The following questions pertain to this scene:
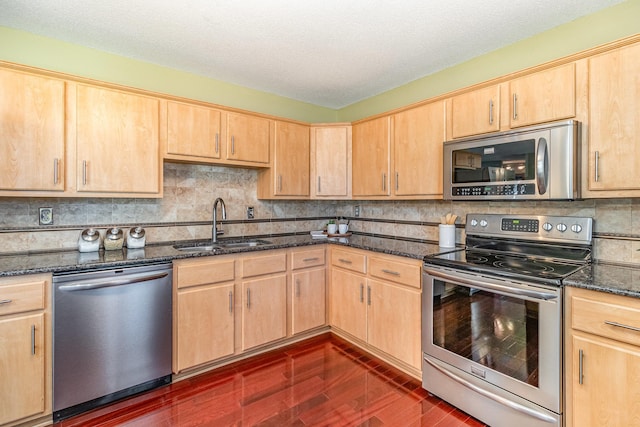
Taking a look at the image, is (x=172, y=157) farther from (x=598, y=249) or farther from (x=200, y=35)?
(x=598, y=249)

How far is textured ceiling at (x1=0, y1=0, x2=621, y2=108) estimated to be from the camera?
194cm

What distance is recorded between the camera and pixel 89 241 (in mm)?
2291

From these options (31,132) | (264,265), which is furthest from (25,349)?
(264,265)

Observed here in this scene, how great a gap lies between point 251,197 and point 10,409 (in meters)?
2.24

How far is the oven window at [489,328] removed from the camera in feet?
5.48

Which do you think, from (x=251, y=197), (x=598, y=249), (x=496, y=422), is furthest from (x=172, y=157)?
(x=598, y=249)

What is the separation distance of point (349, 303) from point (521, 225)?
1529mm

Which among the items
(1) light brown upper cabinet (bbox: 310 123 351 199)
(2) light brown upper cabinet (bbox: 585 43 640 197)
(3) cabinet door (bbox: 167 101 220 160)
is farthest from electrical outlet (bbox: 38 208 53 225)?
Result: (2) light brown upper cabinet (bbox: 585 43 640 197)

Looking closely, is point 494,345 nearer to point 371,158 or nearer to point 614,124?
point 614,124

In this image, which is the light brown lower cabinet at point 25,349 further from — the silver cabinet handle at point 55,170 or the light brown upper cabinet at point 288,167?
the light brown upper cabinet at point 288,167

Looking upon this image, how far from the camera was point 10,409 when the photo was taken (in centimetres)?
174

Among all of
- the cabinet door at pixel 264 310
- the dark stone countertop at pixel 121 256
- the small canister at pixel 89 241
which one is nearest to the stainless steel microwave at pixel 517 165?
the dark stone countertop at pixel 121 256

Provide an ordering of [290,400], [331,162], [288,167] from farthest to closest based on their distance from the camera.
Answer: [331,162], [288,167], [290,400]

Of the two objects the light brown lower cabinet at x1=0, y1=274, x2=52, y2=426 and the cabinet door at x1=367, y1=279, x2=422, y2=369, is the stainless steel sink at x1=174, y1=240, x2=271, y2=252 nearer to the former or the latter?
the light brown lower cabinet at x1=0, y1=274, x2=52, y2=426
